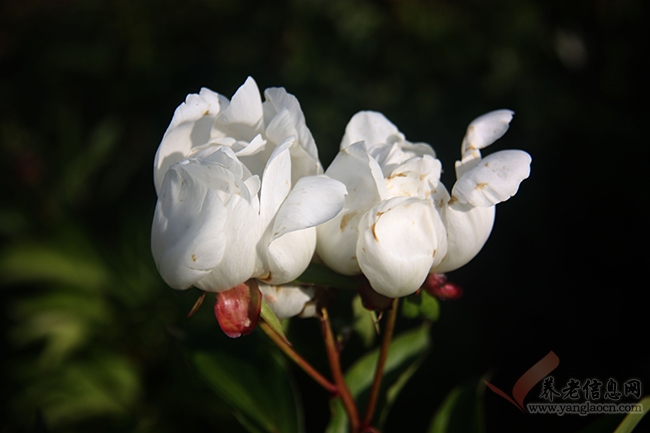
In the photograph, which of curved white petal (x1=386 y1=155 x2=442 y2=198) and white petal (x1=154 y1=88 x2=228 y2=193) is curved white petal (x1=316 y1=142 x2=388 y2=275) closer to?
curved white petal (x1=386 y1=155 x2=442 y2=198)

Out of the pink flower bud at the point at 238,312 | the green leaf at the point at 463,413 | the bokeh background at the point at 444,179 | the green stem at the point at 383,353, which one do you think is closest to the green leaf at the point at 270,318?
the pink flower bud at the point at 238,312

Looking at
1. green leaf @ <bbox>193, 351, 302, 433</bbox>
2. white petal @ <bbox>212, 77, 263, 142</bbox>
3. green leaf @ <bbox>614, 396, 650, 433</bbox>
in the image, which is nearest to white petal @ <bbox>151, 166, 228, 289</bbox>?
white petal @ <bbox>212, 77, 263, 142</bbox>

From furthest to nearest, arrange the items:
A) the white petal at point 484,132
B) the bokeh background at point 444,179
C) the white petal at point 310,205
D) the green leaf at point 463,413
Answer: the bokeh background at point 444,179
the green leaf at point 463,413
the white petal at point 484,132
the white petal at point 310,205

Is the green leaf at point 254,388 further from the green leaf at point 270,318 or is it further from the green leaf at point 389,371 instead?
the green leaf at point 270,318

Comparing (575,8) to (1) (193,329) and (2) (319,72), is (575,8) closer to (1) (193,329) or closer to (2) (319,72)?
(2) (319,72)

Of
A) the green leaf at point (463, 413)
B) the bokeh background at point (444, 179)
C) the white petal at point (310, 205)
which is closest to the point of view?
the white petal at point (310, 205)

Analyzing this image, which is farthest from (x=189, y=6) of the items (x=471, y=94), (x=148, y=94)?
(x=471, y=94)
